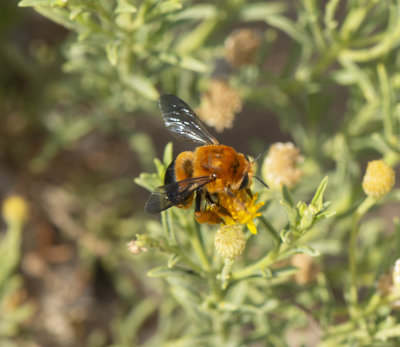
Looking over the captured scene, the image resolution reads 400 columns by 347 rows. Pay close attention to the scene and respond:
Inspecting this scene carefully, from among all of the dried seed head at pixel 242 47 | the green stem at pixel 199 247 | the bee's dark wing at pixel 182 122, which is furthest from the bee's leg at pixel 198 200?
the dried seed head at pixel 242 47

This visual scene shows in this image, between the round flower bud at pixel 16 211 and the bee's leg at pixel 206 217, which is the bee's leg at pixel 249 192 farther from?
the round flower bud at pixel 16 211

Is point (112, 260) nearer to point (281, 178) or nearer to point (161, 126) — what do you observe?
point (161, 126)

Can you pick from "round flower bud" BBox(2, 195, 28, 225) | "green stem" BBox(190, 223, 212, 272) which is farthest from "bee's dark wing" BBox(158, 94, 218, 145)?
"round flower bud" BBox(2, 195, 28, 225)

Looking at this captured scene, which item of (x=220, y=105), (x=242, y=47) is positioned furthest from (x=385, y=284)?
(x=242, y=47)

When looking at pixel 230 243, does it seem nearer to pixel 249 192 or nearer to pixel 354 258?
pixel 249 192

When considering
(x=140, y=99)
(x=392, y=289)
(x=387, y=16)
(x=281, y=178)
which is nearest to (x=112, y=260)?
(x=140, y=99)

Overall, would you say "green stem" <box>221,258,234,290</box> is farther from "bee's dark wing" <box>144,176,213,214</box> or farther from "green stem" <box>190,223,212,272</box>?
"bee's dark wing" <box>144,176,213,214</box>
